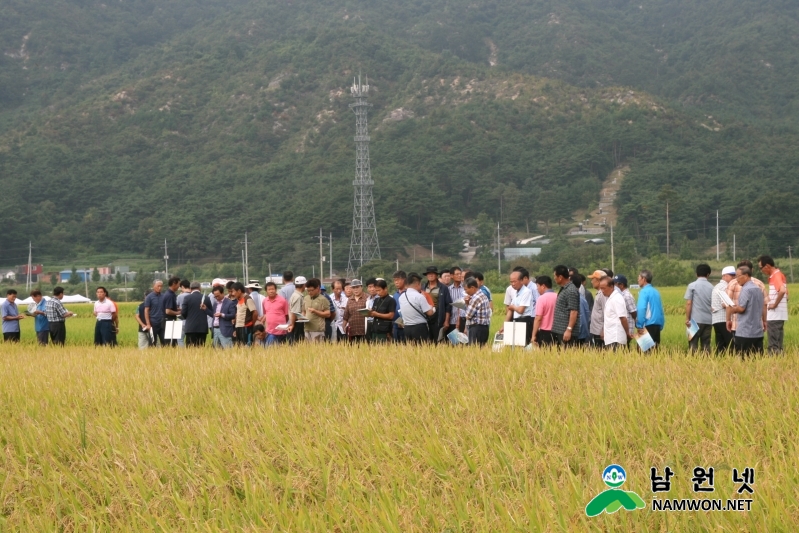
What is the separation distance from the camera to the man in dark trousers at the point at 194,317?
13995mm

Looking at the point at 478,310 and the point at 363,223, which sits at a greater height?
the point at 363,223

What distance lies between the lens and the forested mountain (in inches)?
3162

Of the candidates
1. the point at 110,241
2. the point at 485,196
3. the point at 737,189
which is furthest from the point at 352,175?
the point at 737,189

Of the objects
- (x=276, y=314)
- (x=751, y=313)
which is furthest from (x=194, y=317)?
(x=751, y=313)

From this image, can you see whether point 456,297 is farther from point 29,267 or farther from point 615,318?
point 29,267

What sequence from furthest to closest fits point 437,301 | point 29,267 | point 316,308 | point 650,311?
point 29,267
point 316,308
point 437,301
point 650,311

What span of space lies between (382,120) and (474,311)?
323 ft

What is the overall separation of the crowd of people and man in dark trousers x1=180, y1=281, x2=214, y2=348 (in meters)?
0.01

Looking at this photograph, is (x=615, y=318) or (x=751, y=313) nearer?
(x=751, y=313)

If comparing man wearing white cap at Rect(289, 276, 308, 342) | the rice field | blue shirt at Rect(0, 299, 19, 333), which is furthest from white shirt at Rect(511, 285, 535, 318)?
blue shirt at Rect(0, 299, 19, 333)

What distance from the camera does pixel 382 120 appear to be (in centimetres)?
10856

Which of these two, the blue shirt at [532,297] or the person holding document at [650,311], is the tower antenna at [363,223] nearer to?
the blue shirt at [532,297]

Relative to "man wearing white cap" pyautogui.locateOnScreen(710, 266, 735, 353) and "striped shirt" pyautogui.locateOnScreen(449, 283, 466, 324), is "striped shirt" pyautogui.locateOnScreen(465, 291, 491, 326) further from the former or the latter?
"man wearing white cap" pyautogui.locateOnScreen(710, 266, 735, 353)

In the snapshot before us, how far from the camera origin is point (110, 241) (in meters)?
83.7
